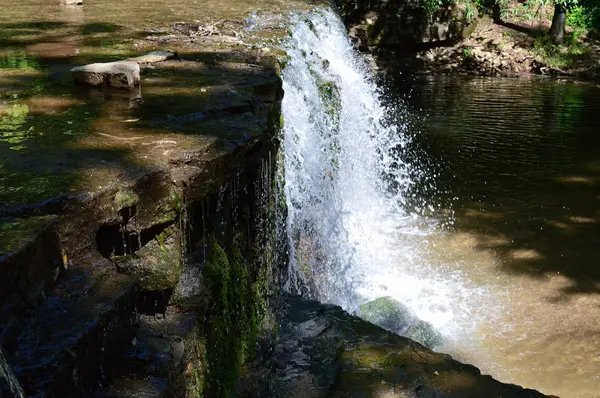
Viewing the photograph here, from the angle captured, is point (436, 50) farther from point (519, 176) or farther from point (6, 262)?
point (6, 262)

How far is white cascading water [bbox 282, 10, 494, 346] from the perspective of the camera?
507 cm

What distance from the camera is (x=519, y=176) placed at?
842 centimetres

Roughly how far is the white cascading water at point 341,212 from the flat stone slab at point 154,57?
97cm

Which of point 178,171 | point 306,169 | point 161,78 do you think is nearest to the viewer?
point 178,171

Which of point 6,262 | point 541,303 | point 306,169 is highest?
point 6,262

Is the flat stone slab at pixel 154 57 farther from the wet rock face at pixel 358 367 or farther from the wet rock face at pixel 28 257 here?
the wet rock face at pixel 28 257

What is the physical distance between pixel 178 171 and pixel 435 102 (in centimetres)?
1088

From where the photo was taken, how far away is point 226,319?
9.23ft

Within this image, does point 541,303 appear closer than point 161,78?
No

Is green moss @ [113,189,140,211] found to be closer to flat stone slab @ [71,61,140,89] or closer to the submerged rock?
flat stone slab @ [71,61,140,89]

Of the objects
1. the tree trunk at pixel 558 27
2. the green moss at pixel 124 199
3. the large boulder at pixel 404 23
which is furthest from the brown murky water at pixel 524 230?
the large boulder at pixel 404 23

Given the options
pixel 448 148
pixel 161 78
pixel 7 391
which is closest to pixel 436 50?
pixel 448 148

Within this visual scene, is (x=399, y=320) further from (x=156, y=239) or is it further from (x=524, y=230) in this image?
(x=156, y=239)

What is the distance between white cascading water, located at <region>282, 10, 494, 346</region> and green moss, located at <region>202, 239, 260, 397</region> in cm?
141
